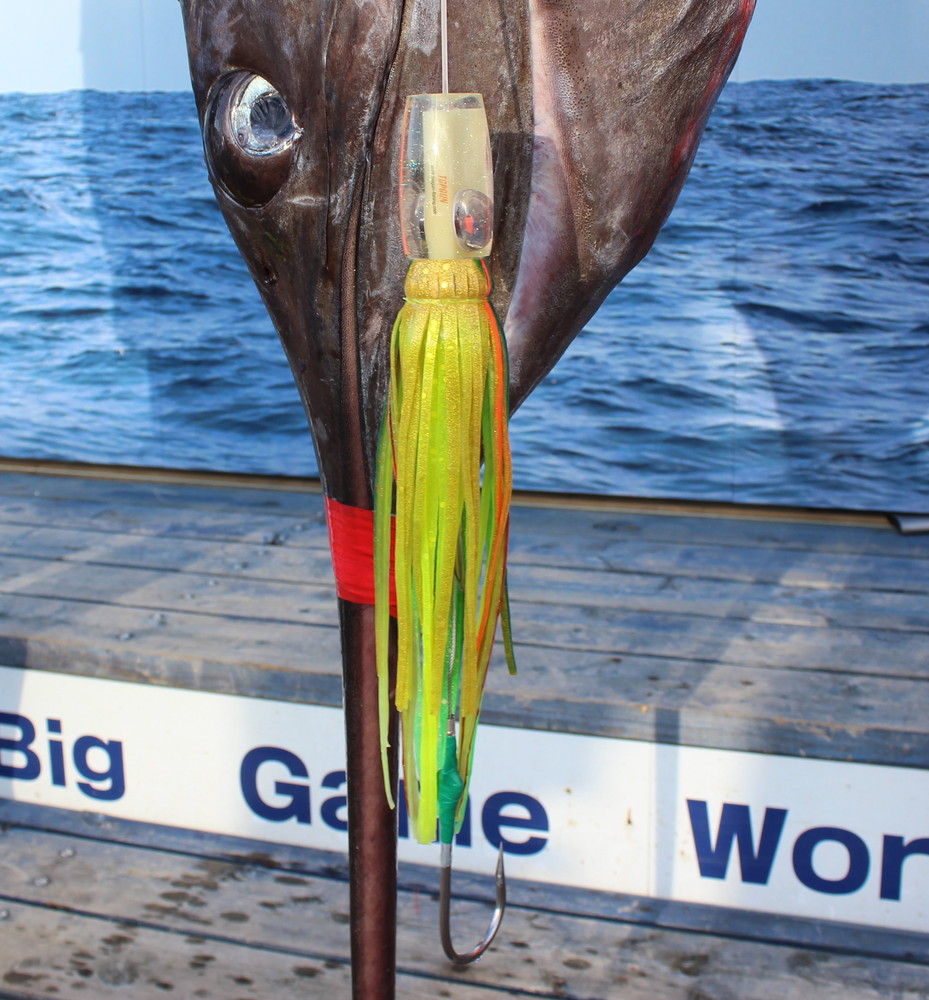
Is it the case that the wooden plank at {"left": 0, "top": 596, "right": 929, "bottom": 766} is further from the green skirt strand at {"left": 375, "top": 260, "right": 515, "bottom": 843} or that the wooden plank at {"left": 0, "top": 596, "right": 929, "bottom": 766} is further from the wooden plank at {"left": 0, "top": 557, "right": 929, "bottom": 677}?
the green skirt strand at {"left": 375, "top": 260, "right": 515, "bottom": 843}

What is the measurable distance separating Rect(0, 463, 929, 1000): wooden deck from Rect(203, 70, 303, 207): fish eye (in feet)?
4.23

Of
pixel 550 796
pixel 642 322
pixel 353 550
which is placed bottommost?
pixel 550 796

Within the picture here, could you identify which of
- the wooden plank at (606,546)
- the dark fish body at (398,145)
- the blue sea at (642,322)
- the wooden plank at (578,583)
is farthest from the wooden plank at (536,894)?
the blue sea at (642,322)

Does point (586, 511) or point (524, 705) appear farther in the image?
point (586, 511)

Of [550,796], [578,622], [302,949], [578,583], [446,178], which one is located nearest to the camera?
[446,178]

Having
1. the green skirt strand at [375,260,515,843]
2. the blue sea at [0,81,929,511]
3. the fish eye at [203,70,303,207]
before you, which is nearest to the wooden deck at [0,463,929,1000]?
the blue sea at [0,81,929,511]

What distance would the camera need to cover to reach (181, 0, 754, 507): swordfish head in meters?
0.64

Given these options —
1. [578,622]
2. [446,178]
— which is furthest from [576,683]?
[446,178]

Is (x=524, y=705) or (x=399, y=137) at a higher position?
(x=399, y=137)

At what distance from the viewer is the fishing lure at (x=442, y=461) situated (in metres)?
0.64

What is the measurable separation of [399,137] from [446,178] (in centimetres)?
6

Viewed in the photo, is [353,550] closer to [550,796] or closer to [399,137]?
[399,137]

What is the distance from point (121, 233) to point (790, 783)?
7.75 feet

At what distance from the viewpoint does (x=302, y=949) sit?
5.64 feet
